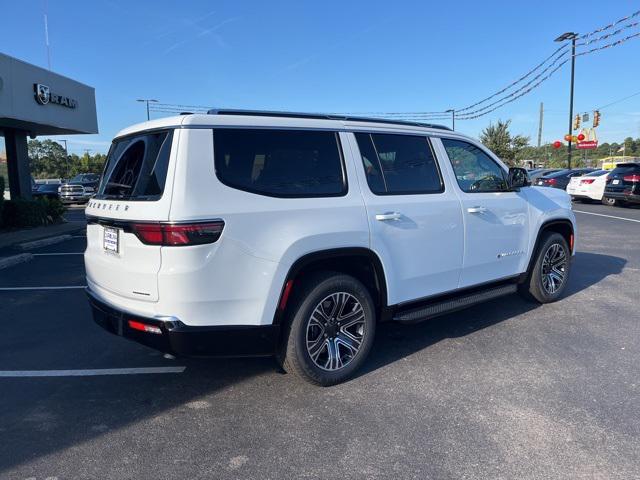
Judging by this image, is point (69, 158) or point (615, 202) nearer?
point (615, 202)

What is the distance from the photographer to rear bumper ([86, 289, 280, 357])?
308 cm

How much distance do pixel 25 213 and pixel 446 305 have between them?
13050mm

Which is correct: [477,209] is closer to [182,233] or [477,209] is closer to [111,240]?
[182,233]

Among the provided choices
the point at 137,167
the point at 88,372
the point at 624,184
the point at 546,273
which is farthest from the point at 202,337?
the point at 624,184

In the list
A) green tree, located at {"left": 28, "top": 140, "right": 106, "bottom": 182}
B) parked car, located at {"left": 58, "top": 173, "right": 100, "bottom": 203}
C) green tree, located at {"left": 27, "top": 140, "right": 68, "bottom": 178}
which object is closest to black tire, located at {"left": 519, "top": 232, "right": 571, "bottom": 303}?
parked car, located at {"left": 58, "top": 173, "right": 100, "bottom": 203}

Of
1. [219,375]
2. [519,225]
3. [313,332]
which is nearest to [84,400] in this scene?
[219,375]

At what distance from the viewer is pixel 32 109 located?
12820mm

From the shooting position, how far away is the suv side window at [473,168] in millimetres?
4578

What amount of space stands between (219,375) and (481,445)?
80.2 inches

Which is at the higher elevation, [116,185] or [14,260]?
[116,185]

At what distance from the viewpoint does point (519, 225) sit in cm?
502

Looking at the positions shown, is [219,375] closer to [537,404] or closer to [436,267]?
[436,267]

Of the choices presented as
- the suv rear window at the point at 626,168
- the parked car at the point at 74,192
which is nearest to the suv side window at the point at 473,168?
the suv rear window at the point at 626,168

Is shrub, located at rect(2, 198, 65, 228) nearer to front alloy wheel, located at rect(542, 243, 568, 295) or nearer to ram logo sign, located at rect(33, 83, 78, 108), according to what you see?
ram logo sign, located at rect(33, 83, 78, 108)
